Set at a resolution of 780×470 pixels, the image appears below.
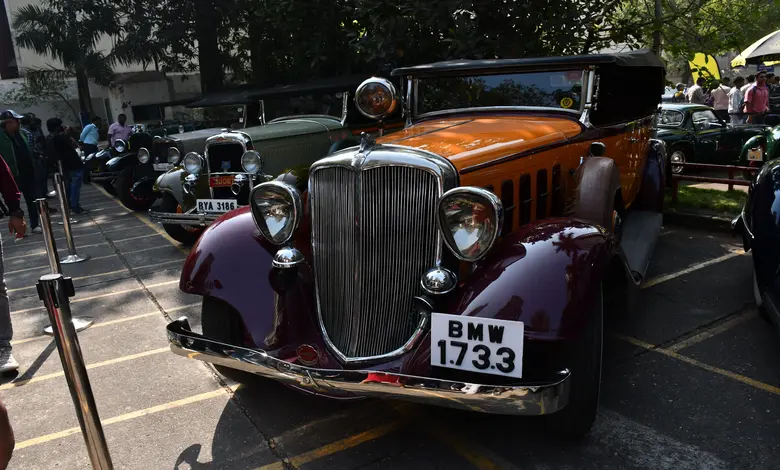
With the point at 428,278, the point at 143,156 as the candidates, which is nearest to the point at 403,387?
the point at 428,278

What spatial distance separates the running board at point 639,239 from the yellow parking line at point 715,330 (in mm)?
486

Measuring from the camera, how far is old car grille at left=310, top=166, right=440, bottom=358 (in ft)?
9.72

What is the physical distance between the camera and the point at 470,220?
111 inches

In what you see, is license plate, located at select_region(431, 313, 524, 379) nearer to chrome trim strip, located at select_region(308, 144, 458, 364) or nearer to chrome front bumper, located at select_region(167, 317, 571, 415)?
chrome front bumper, located at select_region(167, 317, 571, 415)

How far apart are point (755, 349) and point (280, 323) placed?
294 cm

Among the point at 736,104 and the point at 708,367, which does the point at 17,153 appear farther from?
the point at 736,104

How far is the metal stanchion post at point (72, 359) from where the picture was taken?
2441 mm

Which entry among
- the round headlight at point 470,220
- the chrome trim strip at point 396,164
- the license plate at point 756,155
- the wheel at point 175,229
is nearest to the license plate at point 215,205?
the wheel at point 175,229

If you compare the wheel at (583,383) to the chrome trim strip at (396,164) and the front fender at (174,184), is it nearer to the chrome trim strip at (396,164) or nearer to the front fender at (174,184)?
the chrome trim strip at (396,164)

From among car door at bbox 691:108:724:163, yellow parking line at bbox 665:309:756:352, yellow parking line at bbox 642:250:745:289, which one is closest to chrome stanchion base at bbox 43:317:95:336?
yellow parking line at bbox 665:309:756:352

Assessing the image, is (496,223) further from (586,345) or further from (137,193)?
(137,193)

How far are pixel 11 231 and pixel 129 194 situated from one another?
629 cm

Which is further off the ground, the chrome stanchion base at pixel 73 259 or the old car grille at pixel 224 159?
the old car grille at pixel 224 159

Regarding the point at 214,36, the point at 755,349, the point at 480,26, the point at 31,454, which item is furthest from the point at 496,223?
the point at 214,36
